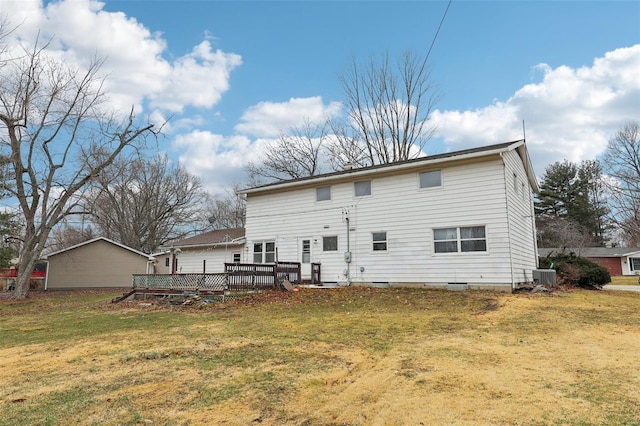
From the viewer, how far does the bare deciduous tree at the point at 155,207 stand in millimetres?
36562

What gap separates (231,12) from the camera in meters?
15.0

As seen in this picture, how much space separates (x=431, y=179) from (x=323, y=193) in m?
4.94

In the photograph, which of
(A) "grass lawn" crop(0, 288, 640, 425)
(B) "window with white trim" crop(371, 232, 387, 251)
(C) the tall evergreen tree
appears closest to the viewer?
(A) "grass lawn" crop(0, 288, 640, 425)

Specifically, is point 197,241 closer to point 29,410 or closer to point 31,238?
point 31,238

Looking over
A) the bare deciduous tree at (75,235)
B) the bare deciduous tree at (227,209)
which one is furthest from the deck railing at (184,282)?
the bare deciduous tree at (75,235)

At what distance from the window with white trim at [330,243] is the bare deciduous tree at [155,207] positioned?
25.1 m

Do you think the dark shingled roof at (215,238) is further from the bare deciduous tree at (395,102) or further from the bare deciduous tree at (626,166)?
the bare deciduous tree at (626,166)

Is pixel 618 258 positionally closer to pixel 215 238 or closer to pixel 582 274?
pixel 582 274

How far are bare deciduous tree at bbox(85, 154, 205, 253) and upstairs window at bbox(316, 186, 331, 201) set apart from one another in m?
24.1

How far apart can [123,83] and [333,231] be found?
540 inches

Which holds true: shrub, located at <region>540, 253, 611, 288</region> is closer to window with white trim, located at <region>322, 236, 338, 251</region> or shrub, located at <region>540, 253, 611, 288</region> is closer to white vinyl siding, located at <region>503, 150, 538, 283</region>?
white vinyl siding, located at <region>503, 150, 538, 283</region>

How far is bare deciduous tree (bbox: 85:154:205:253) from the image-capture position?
36.6 meters

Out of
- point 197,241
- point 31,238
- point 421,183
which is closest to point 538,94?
point 421,183

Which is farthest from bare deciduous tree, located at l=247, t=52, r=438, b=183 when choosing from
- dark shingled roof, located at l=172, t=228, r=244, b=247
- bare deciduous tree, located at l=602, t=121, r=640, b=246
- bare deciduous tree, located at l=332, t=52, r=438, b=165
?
bare deciduous tree, located at l=602, t=121, r=640, b=246
